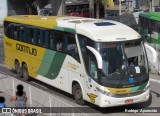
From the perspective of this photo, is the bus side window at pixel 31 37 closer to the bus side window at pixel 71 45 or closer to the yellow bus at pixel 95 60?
the yellow bus at pixel 95 60

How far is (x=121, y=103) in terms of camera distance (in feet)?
45.2

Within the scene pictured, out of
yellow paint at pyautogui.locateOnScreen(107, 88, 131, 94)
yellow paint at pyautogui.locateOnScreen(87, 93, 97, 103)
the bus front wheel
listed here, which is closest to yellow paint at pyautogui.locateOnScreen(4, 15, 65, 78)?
the bus front wheel

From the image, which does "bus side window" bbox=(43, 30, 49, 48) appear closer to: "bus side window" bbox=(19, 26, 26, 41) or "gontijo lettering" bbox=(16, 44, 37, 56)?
"gontijo lettering" bbox=(16, 44, 37, 56)

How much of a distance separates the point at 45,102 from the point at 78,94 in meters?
2.10

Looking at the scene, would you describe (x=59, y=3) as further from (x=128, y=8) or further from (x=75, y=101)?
(x=75, y=101)

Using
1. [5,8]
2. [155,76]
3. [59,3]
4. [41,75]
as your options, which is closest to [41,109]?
[41,75]

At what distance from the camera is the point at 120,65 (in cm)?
1377

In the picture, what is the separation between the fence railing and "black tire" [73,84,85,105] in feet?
4.37

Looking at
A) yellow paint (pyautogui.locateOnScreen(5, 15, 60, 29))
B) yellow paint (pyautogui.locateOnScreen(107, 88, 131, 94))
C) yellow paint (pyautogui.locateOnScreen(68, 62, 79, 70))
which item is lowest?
yellow paint (pyautogui.locateOnScreen(107, 88, 131, 94))

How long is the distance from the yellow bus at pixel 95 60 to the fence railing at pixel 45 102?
5.15ft

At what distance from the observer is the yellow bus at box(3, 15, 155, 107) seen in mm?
13664

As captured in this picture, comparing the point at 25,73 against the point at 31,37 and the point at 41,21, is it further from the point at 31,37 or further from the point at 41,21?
the point at 41,21

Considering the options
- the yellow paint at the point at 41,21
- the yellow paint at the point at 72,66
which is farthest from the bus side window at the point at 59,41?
the yellow paint at the point at 72,66

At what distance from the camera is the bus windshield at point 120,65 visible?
13617 mm
